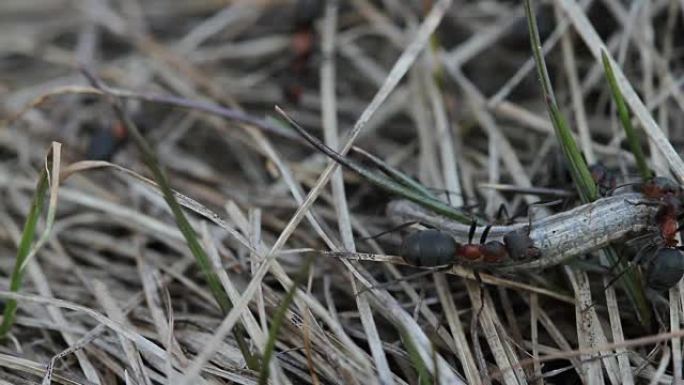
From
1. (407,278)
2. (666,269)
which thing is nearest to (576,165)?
(666,269)

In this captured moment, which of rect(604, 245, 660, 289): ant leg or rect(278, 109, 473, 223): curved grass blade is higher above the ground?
rect(278, 109, 473, 223): curved grass blade

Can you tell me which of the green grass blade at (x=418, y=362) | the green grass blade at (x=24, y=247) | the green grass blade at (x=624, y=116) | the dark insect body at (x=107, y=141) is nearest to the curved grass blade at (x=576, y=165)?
the green grass blade at (x=624, y=116)

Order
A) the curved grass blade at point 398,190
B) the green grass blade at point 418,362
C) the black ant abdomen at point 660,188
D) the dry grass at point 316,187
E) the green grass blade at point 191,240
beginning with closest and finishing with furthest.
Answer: the green grass blade at point 418,362
the green grass blade at point 191,240
the dry grass at point 316,187
the black ant abdomen at point 660,188
the curved grass blade at point 398,190

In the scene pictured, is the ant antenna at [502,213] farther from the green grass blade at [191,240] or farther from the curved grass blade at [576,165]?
the green grass blade at [191,240]

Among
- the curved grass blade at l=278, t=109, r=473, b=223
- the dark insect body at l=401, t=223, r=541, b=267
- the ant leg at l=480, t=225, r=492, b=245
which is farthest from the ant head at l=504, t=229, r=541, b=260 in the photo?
the curved grass blade at l=278, t=109, r=473, b=223

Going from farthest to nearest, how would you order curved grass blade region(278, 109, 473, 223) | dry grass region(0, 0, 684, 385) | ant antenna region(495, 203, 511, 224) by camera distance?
ant antenna region(495, 203, 511, 224) → curved grass blade region(278, 109, 473, 223) → dry grass region(0, 0, 684, 385)

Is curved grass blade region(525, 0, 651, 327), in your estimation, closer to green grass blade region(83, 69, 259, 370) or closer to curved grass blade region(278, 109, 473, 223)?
curved grass blade region(278, 109, 473, 223)
